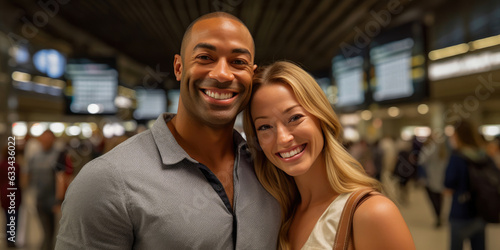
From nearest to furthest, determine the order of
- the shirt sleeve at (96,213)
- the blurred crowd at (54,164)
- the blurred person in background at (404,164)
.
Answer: the shirt sleeve at (96,213) → the blurred crowd at (54,164) → the blurred person in background at (404,164)

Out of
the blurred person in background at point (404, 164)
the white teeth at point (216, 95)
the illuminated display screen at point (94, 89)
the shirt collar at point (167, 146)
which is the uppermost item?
the illuminated display screen at point (94, 89)

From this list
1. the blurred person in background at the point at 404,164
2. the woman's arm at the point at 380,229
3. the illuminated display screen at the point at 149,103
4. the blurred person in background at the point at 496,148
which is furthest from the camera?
the blurred person in background at the point at 404,164

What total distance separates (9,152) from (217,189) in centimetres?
362

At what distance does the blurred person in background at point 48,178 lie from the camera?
3.71m

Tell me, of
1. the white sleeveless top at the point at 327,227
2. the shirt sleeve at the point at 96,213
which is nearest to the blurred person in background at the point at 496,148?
the white sleeveless top at the point at 327,227

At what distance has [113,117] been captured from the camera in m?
3.51

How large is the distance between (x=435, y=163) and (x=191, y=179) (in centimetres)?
446

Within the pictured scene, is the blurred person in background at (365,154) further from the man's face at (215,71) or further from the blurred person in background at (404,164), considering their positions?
the man's face at (215,71)

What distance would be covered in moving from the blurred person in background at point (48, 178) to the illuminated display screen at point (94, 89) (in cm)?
60

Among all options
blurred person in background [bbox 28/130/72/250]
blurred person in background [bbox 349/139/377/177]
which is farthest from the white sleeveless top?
blurred person in background [bbox 349/139/377/177]

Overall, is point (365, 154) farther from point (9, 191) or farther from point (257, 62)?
point (9, 191)

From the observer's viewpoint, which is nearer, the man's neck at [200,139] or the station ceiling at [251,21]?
the man's neck at [200,139]

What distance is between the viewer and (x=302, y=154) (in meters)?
1.33

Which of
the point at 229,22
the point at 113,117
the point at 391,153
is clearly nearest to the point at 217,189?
the point at 229,22
